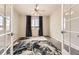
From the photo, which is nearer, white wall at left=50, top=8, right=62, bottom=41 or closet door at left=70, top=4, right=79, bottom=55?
closet door at left=70, top=4, right=79, bottom=55

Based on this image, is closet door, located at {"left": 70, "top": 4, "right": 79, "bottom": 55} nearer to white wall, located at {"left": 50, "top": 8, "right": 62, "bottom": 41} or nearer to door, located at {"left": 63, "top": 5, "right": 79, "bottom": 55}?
door, located at {"left": 63, "top": 5, "right": 79, "bottom": 55}

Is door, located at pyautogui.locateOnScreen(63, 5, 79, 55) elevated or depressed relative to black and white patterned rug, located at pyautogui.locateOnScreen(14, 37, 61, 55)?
elevated

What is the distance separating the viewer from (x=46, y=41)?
2080 millimetres

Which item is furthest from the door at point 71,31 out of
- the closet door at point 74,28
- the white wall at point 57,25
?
the white wall at point 57,25

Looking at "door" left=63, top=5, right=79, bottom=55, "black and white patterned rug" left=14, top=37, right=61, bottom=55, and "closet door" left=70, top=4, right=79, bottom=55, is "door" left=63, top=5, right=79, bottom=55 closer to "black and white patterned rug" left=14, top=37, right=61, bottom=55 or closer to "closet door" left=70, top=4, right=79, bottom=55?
"closet door" left=70, top=4, right=79, bottom=55

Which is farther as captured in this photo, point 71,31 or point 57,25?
point 57,25

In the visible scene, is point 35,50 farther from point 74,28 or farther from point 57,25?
point 74,28

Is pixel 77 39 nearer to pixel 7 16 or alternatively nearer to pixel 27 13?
pixel 7 16

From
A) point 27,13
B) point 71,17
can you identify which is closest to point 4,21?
point 71,17

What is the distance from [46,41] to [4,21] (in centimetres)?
134

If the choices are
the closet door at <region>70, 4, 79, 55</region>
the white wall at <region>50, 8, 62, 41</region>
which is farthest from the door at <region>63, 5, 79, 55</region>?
the white wall at <region>50, 8, 62, 41</region>

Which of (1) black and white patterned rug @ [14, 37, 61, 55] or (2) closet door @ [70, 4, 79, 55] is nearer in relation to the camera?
(2) closet door @ [70, 4, 79, 55]

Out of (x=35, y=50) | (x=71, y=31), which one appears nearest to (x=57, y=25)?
(x=71, y=31)
